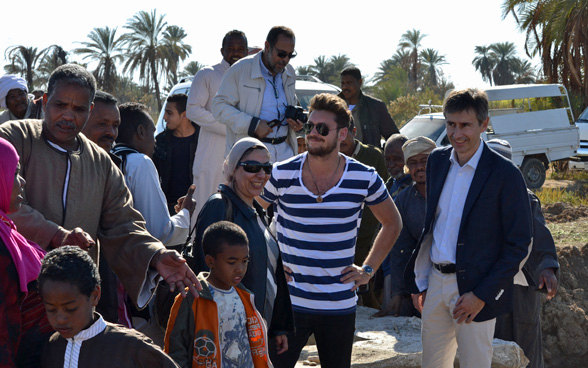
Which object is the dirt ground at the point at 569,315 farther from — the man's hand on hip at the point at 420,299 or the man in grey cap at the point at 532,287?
the man's hand on hip at the point at 420,299

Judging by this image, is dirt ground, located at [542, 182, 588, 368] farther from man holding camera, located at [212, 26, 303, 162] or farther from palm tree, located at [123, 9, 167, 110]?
palm tree, located at [123, 9, 167, 110]

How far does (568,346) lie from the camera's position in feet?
26.7

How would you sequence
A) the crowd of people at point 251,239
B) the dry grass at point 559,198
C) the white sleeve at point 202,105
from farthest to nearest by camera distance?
the dry grass at point 559,198 → the white sleeve at point 202,105 → the crowd of people at point 251,239

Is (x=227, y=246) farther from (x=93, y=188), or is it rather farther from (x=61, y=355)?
(x=61, y=355)

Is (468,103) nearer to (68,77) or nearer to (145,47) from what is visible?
(68,77)

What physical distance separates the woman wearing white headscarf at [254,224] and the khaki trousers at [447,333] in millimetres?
984

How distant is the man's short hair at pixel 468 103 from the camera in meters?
4.49

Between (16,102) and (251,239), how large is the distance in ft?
14.5

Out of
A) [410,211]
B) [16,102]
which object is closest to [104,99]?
[410,211]

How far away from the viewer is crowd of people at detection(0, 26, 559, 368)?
2.91 meters

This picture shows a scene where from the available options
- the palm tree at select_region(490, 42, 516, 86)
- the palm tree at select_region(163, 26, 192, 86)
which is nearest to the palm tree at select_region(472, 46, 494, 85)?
the palm tree at select_region(490, 42, 516, 86)

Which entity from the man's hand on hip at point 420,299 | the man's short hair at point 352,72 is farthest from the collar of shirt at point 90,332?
the man's short hair at point 352,72

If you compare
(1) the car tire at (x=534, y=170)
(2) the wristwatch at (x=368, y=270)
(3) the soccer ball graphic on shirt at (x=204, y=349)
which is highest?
(2) the wristwatch at (x=368, y=270)

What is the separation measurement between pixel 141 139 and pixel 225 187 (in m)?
0.84
